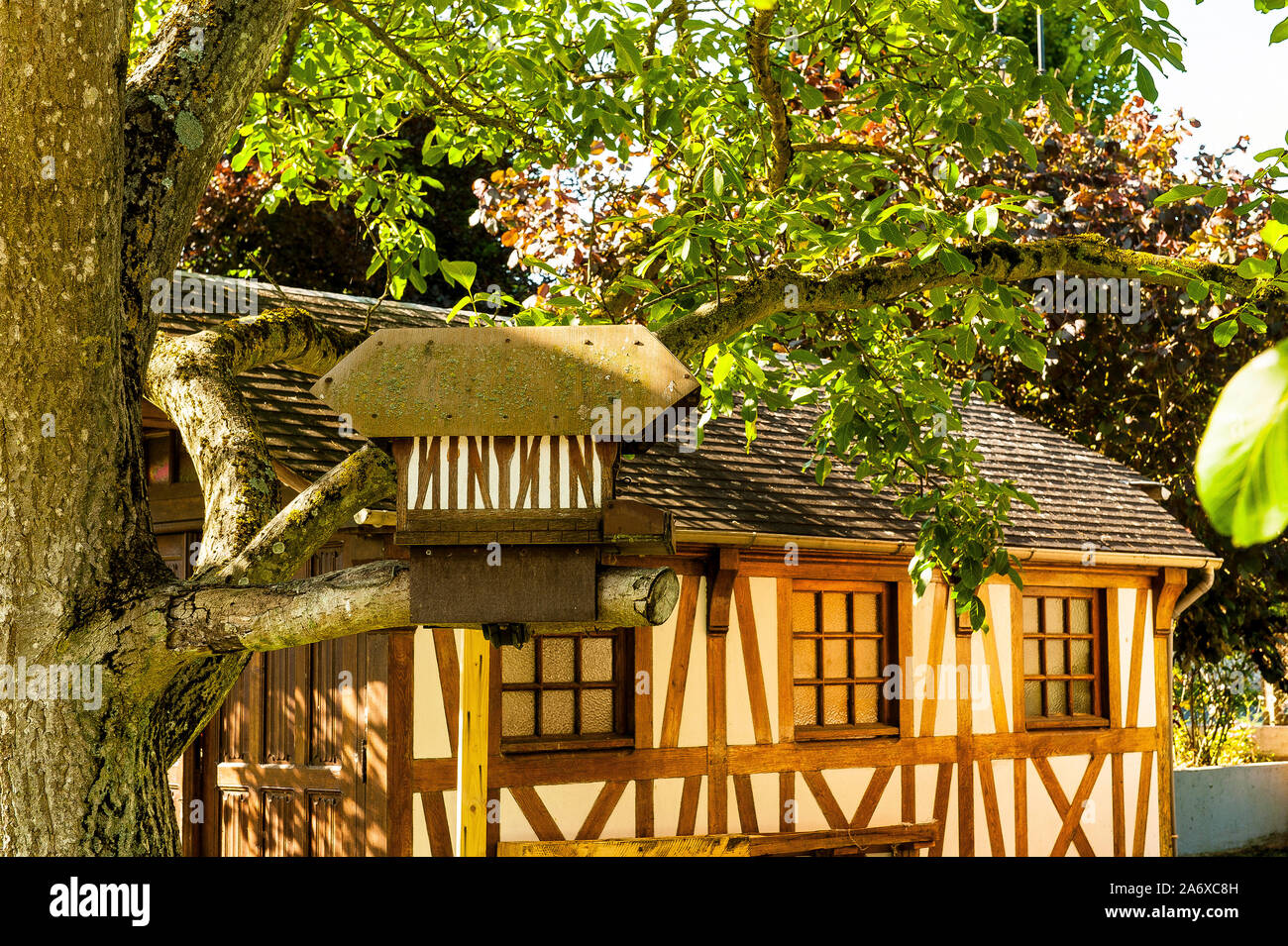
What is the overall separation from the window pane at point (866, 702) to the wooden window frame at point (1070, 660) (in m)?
1.48

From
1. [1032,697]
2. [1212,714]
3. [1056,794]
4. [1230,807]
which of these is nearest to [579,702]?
[1032,697]

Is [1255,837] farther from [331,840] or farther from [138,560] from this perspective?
[138,560]

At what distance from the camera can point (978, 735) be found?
34.7ft

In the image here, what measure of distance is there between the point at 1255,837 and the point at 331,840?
11037mm

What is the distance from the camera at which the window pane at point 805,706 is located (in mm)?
9688

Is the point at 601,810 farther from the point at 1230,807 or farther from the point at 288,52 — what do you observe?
the point at 1230,807

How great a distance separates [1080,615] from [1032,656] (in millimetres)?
764

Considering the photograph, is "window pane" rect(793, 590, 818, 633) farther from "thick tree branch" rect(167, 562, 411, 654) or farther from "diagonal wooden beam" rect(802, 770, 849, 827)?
"thick tree branch" rect(167, 562, 411, 654)

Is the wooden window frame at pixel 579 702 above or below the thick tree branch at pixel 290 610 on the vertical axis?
below

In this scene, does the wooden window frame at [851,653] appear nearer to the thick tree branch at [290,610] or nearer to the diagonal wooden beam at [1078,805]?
the diagonal wooden beam at [1078,805]

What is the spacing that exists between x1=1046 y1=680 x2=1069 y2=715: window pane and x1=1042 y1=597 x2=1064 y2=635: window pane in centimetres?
46

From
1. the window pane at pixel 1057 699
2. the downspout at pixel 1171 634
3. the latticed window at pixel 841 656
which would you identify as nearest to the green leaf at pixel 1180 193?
the latticed window at pixel 841 656

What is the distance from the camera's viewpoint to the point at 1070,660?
37.7 ft
